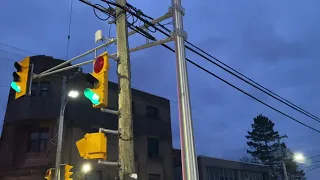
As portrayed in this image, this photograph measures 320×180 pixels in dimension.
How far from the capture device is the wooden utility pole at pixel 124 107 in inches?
255

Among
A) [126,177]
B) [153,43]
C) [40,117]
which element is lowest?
[126,177]

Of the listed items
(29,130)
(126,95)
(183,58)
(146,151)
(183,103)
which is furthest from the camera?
(146,151)

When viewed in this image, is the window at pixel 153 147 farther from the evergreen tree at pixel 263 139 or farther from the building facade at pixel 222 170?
the evergreen tree at pixel 263 139

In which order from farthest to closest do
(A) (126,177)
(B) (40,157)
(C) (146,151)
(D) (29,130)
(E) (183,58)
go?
(C) (146,151) < (D) (29,130) < (B) (40,157) < (E) (183,58) < (A) (126,177)

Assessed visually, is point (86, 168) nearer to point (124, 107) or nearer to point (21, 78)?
point (21, 78)

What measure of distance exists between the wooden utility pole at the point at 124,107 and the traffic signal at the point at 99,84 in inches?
26.0

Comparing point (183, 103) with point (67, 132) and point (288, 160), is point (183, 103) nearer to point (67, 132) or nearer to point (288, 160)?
point (67, 132)

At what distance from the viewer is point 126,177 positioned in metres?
6.24

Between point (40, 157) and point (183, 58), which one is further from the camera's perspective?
point (40, 157)

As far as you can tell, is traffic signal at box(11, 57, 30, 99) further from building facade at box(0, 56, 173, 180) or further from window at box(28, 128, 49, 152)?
window at box(28, 128, 49, 152)

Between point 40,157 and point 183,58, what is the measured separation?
2218 centimetres

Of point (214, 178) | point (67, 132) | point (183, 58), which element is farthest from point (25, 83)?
point (214, 178)

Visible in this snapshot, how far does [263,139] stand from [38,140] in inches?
2317

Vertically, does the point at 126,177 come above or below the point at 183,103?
below
